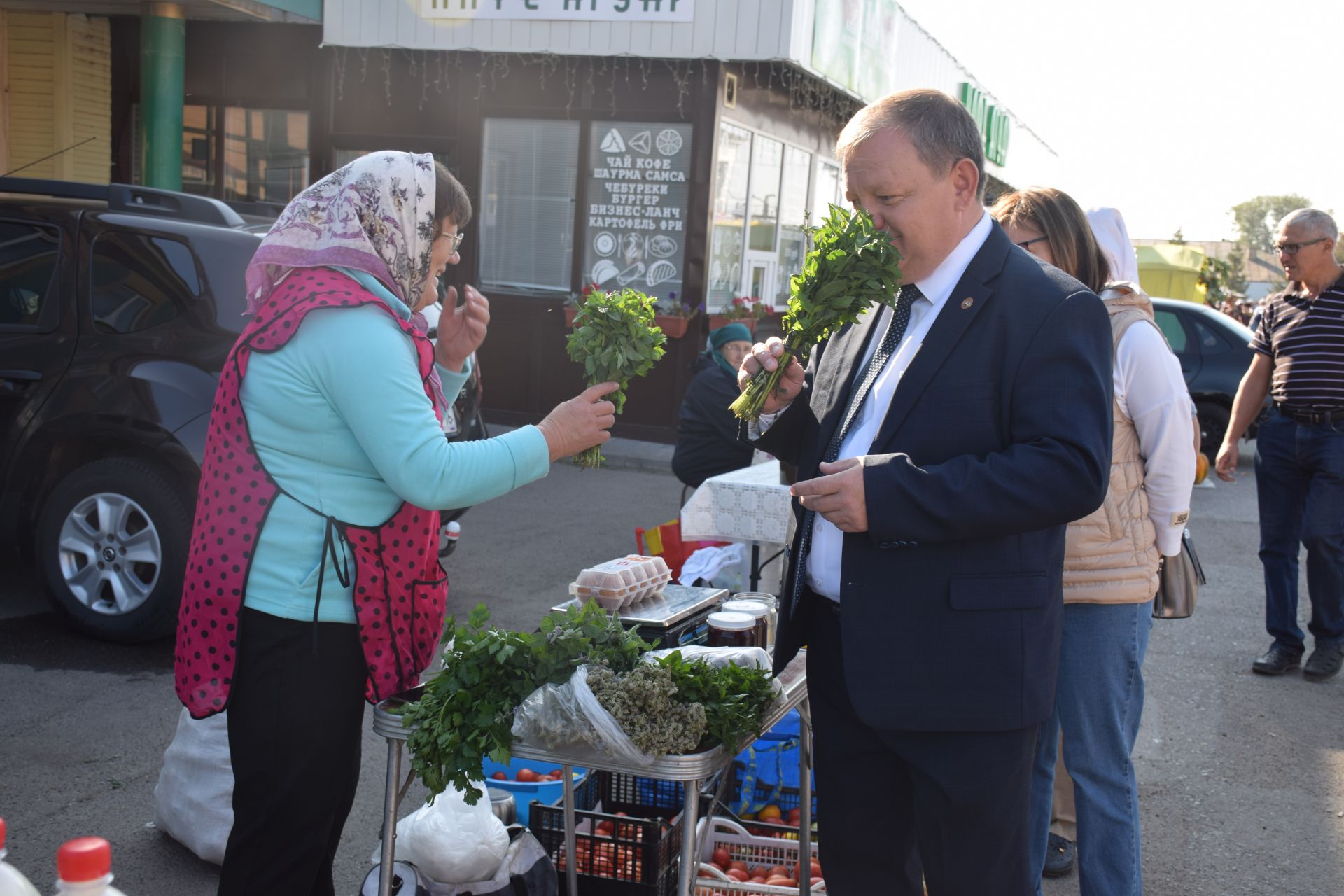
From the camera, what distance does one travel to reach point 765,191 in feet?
46.7

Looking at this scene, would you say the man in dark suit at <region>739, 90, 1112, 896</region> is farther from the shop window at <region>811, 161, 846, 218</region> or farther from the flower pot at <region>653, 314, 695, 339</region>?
the shop window at <region>811, 161, 846, 218</region>

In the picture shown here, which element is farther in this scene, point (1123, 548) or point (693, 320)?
point (693, 320)

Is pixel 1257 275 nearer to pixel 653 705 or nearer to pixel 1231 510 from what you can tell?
pixel 1231 510

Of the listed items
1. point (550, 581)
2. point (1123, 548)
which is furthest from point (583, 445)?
point (550, 581)

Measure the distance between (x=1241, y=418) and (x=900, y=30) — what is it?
1013cm

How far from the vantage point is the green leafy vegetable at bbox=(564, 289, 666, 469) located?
9.21ft

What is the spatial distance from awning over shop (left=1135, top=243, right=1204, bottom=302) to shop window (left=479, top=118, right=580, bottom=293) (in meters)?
26.2

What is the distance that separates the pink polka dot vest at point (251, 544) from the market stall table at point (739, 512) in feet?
9.57

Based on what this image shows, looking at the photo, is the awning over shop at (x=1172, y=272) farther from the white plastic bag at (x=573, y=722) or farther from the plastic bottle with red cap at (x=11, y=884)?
the plastic bottle with red cap at (x=11, y=884)

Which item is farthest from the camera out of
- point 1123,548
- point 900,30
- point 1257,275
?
point 1257,275

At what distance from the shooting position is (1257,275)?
4368 inches

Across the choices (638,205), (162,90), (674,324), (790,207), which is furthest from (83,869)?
(790,207)

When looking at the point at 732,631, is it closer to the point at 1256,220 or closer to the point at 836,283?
the point at 836,283

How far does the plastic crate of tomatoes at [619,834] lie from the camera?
334cm
